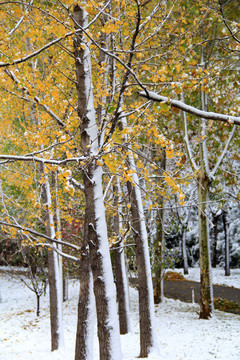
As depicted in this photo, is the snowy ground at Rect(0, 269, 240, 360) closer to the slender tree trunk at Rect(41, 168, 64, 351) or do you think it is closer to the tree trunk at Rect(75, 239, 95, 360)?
the slender tree trunk at Rect(41, 168, 64, 351)

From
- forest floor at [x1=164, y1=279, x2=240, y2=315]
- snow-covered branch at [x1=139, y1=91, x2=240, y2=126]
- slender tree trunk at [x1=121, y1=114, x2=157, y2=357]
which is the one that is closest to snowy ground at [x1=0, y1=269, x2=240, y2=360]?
slender tree trunk at [x1=121, y1=114, x2=157, y2=357]

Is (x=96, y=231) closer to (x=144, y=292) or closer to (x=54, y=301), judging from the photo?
(x=144, y=292)

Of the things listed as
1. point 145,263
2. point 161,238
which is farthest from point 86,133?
point 161,238

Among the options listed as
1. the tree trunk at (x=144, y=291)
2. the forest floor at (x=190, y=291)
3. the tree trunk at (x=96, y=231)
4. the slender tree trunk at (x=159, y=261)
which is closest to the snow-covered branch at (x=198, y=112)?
the tree trunk at (x=96, y=231)

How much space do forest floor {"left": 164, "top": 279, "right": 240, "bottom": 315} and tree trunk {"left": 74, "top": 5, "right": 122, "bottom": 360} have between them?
9.39 meters

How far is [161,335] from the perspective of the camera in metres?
7.44

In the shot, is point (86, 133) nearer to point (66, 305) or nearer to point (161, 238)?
point (161, 238)

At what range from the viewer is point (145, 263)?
586cm

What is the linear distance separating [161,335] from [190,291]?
304 inches

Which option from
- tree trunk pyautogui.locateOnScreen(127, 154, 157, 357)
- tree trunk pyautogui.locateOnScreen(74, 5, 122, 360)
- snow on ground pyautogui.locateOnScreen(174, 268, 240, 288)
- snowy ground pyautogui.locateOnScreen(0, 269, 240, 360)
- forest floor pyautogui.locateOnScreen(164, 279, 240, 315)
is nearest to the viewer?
tree trunk pyautogui.locateOnScreen(74, 5, 122, 360)

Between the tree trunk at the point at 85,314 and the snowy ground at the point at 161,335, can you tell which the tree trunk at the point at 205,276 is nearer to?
the snowy ground at the point at 161,335

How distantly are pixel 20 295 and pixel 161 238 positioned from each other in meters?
8.35

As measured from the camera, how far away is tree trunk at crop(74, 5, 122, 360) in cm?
324

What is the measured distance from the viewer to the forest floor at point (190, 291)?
1322cm
